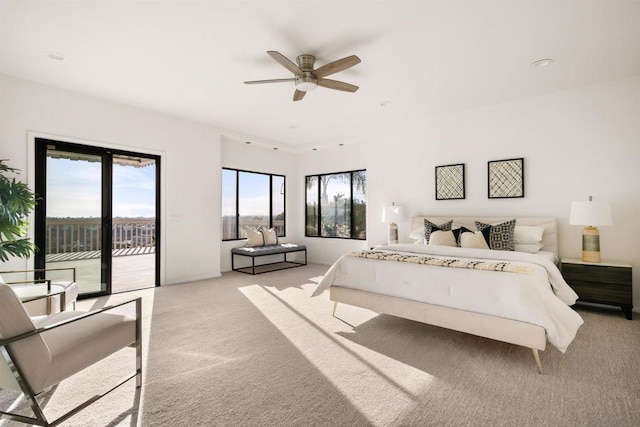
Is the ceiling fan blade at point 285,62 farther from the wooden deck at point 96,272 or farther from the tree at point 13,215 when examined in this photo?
the wooden deck at point 96,272

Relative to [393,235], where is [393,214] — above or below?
above

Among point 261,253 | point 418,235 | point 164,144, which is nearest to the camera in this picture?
point 418,235

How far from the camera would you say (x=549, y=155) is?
167 inches

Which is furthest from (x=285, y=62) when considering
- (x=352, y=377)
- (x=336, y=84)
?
(x=352, y=377)

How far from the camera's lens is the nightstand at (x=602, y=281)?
3.43 m

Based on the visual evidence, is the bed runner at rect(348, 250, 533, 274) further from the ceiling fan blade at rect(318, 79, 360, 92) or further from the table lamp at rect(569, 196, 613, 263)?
the ceiling fan blade at rect(318, 79, 360, 92)

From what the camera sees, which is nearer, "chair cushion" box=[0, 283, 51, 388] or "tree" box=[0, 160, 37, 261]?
"chair cushion" box=[0, 283, 51, 388]

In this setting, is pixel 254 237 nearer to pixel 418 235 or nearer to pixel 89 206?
pixel 89 206

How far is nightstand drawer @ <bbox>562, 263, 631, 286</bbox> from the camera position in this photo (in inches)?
135

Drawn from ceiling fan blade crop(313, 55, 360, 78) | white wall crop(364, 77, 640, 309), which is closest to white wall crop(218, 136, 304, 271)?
white wall crop(364, 77, 640, 309)

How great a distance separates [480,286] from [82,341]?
9.23ft

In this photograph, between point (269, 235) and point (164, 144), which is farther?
point (269, 235)

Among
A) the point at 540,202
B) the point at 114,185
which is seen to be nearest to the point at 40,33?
the point at 114,185

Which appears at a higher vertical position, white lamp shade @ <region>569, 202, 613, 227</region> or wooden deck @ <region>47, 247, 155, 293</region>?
white lamp shade @ <region>569, 202, 613, 227</region>
